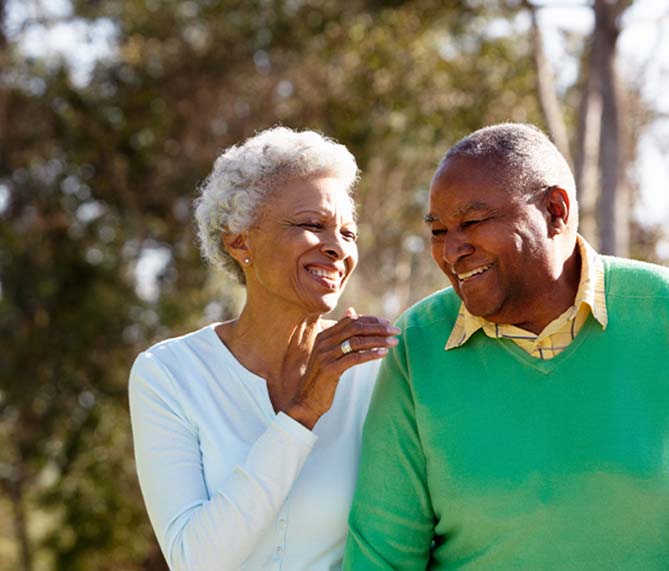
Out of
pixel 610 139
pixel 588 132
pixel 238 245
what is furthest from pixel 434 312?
pixel 588 132

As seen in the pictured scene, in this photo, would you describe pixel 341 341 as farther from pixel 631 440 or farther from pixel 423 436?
pixel 631 440

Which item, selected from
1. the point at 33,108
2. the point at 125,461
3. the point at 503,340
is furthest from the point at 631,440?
the point at 33,108

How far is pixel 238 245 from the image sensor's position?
3039mm

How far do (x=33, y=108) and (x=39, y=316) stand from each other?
2.29 metres

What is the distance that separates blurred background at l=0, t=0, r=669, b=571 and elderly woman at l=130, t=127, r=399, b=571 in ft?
23.9

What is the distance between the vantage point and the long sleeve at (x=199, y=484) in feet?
8.29

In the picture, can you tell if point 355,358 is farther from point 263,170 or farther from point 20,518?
point 20,518

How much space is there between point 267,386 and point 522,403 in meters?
0.78

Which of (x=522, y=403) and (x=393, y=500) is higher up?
(x=522, y=403)

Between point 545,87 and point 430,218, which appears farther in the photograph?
point 545,87

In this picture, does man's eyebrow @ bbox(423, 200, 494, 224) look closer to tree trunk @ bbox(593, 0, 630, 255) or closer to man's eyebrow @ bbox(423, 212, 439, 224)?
man's eyebrow @ bbox(423, 212, 439, 224)

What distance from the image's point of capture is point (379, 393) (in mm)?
2729

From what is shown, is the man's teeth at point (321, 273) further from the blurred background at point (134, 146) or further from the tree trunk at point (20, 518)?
the tree trunk at point (20, 518)

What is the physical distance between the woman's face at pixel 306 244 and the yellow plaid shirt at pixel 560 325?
41 cm
